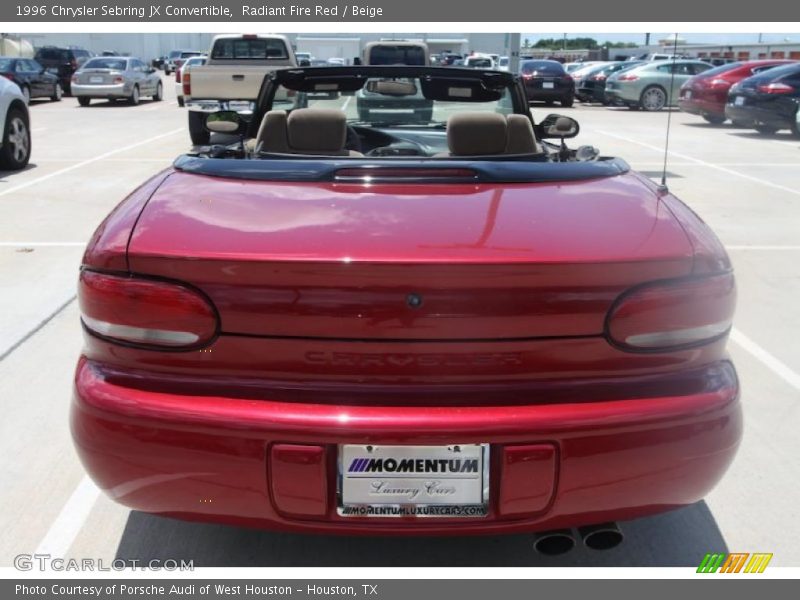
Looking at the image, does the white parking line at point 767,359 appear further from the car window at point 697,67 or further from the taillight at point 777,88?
the car window at point 697,67

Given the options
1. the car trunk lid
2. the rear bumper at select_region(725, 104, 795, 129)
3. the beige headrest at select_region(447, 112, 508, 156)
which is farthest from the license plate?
the rear bumper at select_region(725, 104, 795, 129)

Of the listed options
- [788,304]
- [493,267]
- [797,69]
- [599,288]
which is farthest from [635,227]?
[797,69]

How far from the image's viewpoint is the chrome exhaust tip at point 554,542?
89.8 inches

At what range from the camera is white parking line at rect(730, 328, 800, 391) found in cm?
412

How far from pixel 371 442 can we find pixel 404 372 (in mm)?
195

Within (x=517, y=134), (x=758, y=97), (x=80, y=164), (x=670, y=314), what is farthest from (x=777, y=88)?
(x=670, y=314)

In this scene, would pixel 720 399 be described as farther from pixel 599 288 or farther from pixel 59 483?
pixel 59 483

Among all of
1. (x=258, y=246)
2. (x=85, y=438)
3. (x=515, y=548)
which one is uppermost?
(x=258, y=246)

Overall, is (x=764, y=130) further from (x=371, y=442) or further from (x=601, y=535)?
(x=371, y=442)

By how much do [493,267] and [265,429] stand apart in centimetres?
68

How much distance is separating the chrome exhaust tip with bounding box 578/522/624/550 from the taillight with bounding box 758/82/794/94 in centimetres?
1550

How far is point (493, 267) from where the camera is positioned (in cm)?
205

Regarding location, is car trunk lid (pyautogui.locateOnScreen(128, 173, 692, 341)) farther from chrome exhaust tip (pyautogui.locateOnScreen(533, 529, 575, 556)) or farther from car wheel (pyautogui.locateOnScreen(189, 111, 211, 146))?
car wheel (pyautogui.locateOnScreen(189, 111, 211, 146))

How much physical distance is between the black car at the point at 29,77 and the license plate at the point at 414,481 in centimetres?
2387
